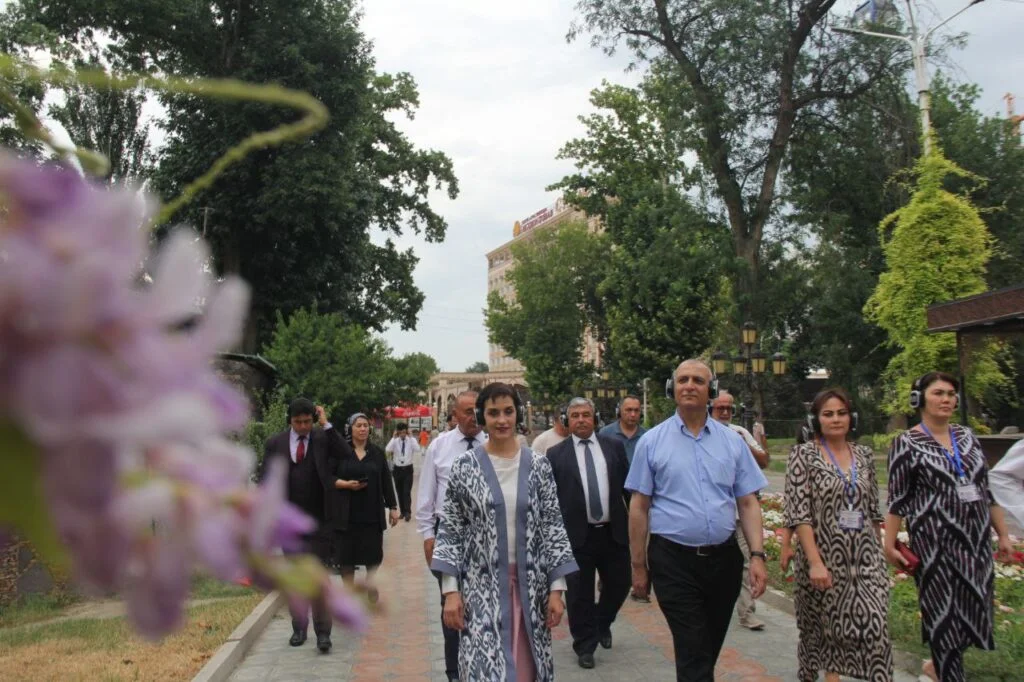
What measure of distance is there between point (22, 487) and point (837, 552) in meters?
6.54

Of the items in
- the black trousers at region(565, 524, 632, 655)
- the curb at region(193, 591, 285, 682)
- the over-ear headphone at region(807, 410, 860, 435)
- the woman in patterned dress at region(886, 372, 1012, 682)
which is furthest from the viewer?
the black trousers at region(565, 524, 632, 655)

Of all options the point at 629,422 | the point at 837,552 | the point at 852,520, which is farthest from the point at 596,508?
the point at 852,520

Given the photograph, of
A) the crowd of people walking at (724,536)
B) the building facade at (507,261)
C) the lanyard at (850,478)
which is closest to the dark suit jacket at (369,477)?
the crowd of people walking at (724,536)

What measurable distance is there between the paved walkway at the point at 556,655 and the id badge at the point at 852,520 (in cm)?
185

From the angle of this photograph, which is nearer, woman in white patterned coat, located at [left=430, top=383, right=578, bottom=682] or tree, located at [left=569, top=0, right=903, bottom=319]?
woman in white patterned coat, located at [left=430, top=383, right=578, bottom=682]

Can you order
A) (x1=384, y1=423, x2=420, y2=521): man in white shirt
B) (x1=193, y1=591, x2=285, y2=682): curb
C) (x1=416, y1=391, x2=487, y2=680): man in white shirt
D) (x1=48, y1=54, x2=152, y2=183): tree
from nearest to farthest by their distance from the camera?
(x1=48, y1=54, x2=152, y2=183): tree → (x1=193, y1=591, x2=285, y2=682): curb → (x1=416, y1=391, x2=487, y2=680): man in white shirt → (x1=384, y1=423, x2=420, y2=521): man in white shirt

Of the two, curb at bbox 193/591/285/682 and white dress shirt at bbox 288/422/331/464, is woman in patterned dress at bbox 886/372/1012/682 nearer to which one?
curb at bbox 193/591/285/682

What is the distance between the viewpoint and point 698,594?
5770mm

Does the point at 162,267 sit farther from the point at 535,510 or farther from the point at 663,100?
the point at 663,100

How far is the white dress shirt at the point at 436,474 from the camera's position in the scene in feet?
25.5

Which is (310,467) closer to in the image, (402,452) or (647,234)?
(402,452)

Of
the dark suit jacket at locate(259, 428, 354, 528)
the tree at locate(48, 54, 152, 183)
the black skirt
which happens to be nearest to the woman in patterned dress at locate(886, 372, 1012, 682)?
the black skirt

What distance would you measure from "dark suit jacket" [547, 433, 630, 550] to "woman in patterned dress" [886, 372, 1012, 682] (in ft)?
9.69

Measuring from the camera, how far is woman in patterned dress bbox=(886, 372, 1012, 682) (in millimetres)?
6195
